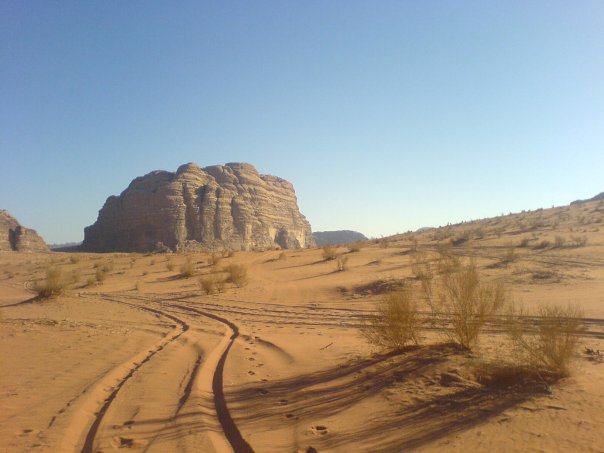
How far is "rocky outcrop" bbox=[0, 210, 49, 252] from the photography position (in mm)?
60344

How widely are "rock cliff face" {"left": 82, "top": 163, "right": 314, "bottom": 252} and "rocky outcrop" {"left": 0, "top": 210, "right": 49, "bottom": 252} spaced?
6300 mm

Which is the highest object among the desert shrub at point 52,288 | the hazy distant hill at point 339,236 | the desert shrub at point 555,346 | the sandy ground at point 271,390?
the hazy distant hill at point 339,236

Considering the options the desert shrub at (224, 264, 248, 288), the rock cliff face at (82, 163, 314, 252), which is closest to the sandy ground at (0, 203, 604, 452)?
the desert shrub at (224, 264, 248, 288)

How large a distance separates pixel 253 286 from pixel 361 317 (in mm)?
10013

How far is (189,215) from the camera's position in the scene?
6041 centimetres

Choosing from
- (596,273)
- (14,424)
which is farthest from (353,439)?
(596,273)

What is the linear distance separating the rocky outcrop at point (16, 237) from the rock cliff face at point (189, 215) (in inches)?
248

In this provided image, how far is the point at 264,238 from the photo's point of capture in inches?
2680

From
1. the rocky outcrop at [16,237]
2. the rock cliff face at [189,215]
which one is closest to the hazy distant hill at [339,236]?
the rock cliff face at [189,215]

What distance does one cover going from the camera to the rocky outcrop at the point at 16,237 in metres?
60.3

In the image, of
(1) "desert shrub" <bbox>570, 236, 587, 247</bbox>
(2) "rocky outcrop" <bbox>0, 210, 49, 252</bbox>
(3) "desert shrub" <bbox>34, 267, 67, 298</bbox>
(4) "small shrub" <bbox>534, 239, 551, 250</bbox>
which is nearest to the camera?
(3) "desert shrub" <bbox>34, 267, 67, 298</bbox>

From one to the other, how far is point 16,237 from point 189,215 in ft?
81.7

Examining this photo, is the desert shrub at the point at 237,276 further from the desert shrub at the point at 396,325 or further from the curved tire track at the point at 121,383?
the desert shrub at the point at 396,325

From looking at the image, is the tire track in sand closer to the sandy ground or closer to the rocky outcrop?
the sandy ground
